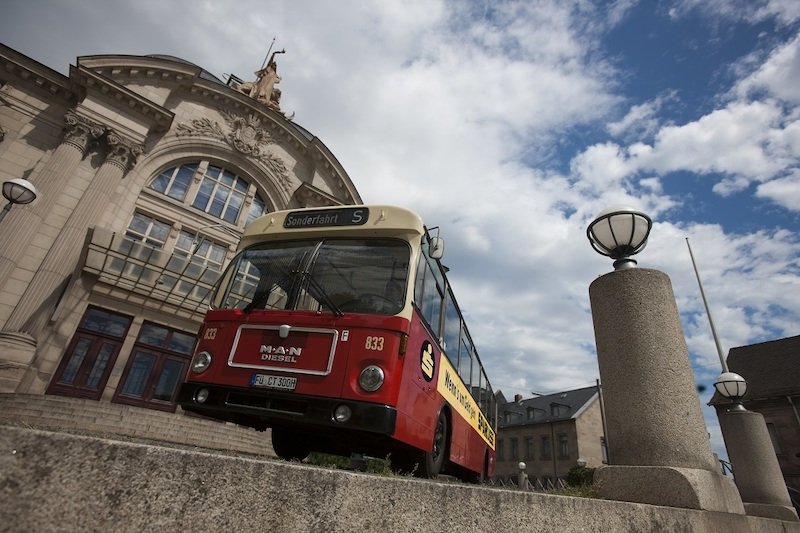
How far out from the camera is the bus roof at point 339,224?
5.18 metres

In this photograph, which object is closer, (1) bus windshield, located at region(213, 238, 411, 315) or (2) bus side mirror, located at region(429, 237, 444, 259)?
(1) bus windshield, located at region(213, 238, 411, 315)

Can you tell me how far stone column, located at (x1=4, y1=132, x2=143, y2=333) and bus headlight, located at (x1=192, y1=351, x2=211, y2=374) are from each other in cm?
1405

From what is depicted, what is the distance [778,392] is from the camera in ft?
104

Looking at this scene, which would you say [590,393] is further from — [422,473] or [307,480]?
[307,480]

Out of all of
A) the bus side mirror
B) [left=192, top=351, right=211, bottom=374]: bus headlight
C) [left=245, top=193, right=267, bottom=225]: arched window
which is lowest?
[left=192, top=351, right=211, bottom=374]: bus headlight

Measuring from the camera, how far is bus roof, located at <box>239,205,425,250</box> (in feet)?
17.0

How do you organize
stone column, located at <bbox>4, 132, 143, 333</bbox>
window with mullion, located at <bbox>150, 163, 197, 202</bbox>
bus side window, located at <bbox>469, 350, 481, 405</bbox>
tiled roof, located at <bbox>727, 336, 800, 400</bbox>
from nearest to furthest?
1. bus side window, located at <bbox>469, 350, 481, 405</bbox>
2. stone column, located at <bbox>4, 132, 143, 333</bbox>
3. window with mullion, located at <bbox>150, 163, 197, 202</bbox>
4. tiled roof, located at <bbox>727, 336, 800, 400</bbox>

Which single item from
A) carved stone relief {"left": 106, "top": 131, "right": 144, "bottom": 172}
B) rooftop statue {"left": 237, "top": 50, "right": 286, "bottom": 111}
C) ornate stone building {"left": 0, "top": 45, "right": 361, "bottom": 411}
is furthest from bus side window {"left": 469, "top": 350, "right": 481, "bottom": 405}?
rooftop statue {"left": 237, "top": 50, "right": 286, "bottom": 111}

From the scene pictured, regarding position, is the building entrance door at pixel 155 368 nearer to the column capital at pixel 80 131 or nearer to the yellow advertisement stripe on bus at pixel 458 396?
the column capital at pixel 80 131

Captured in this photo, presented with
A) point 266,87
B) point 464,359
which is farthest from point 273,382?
point 266,87

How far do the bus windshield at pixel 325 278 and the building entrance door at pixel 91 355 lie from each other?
13569 mm

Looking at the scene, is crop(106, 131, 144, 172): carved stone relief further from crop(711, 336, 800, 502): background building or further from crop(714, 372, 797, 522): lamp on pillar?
crop(711, 336, 800, 502): background building

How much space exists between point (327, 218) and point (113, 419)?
36.7 ft

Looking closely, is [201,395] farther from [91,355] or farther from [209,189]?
[209,189]
